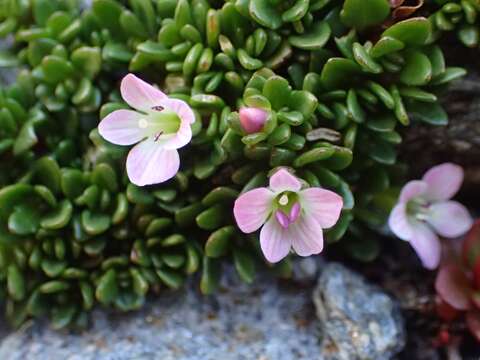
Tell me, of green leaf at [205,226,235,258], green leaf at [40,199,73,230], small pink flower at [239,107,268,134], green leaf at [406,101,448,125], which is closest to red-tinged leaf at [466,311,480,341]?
green leaf at [406,101,448,125]

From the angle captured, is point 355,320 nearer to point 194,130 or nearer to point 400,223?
point 400,223

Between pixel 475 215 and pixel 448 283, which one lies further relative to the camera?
pixel 475 215

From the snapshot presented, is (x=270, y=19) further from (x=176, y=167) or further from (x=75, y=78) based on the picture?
(x=75, y=78)

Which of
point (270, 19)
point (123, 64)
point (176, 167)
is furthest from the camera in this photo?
point (123, 64)

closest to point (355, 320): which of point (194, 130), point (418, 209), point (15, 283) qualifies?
point (418, 209)

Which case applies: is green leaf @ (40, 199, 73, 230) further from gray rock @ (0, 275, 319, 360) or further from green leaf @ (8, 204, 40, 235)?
gray rock @ (0, 275, 319, 360)

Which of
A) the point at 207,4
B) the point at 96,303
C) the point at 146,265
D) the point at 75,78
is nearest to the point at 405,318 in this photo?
the point at 146,265
